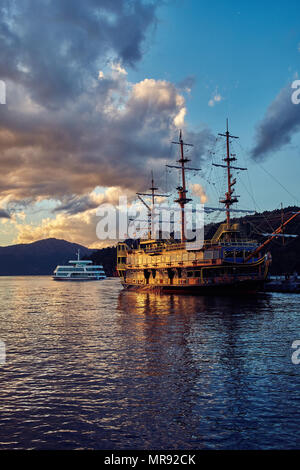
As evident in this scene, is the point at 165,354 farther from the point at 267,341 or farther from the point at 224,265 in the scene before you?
Result: the point at 224,265

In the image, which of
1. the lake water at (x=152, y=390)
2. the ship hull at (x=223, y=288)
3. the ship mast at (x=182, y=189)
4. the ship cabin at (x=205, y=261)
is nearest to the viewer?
the lake water at (x=152, y=390)

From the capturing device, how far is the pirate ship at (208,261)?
62.6 m

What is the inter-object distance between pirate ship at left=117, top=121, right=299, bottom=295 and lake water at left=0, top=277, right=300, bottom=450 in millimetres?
33346

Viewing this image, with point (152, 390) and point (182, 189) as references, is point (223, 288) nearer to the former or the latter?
point (182, 189)

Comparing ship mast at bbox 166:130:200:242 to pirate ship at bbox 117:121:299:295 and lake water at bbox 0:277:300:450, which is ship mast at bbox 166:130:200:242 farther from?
lake water at bbox 0:277:300:450

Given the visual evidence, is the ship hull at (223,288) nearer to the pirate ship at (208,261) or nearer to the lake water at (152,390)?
the pirate ship at (208,261)

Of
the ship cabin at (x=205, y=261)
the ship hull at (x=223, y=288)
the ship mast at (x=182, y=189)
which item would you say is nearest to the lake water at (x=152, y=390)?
the ship hull at (x=223, y=288)

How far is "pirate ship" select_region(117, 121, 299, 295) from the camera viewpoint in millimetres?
62594

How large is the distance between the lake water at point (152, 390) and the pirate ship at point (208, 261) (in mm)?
33346

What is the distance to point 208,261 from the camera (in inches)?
2537

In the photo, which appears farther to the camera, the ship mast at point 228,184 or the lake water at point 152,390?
the ship mast at point 228,184

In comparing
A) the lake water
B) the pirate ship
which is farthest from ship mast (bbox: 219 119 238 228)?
the lake water
